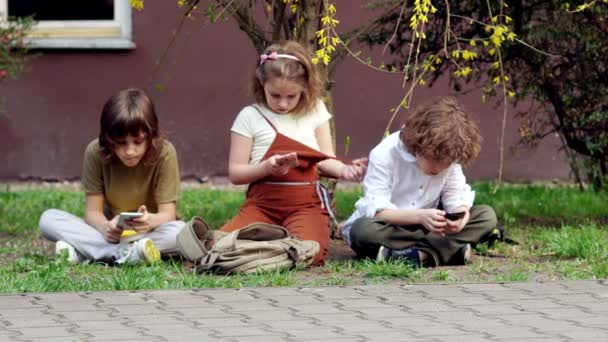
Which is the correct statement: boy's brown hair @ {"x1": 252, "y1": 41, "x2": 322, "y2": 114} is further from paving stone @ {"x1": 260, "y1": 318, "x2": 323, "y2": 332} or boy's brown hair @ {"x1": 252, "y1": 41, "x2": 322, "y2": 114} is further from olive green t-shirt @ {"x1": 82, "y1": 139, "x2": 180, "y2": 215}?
paving stone @ {"x1": 260, "y1": 318, "x2": 323, "y2": 332}

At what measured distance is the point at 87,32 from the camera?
38.7ft

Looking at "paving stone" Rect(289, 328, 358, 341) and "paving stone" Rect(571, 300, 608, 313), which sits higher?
"paving stone" Rect(571, 300, 608, 313)

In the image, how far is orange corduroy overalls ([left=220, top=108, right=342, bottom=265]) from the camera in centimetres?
654

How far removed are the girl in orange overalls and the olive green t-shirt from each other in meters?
0.33

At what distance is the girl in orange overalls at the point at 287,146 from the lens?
652 cm

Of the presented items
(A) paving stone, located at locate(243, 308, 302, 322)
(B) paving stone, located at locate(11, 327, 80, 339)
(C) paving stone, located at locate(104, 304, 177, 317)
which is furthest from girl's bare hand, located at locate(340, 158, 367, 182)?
(B) paving stone, located at locate(11, 327, 80, 339)

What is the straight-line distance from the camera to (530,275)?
594 centimetres

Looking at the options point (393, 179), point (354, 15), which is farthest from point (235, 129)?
point (354, 15)

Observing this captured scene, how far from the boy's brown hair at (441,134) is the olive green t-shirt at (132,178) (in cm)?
123

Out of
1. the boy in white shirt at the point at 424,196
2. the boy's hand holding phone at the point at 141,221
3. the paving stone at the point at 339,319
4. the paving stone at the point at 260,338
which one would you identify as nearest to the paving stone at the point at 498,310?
the paving stone at the point at 339,319

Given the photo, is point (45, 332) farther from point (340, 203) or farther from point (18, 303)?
point (340, 203)

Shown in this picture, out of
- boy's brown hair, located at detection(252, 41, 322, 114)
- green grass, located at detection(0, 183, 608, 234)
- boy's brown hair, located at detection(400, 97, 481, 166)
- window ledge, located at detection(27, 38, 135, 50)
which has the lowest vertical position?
green grass, located at detection(0, 183, 608, 234)

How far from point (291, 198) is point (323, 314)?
1.73 meters

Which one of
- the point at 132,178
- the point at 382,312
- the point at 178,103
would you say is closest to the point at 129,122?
the point at 132,178
